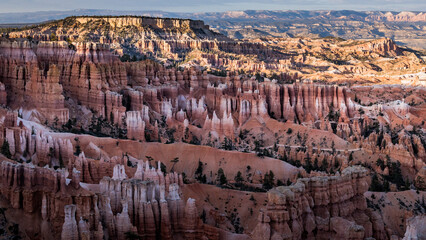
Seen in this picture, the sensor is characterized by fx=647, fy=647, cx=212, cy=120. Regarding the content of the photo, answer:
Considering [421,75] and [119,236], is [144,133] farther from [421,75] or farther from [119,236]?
[421,75]

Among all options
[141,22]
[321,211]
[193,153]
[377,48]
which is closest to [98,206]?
[321,211]

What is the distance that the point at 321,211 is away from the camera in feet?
130

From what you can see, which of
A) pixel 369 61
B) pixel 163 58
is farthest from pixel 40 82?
pixel 369 61

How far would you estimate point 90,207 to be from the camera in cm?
3584

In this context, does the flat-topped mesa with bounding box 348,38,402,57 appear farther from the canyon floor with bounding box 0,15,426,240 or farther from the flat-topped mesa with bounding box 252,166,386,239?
the flat-topped mesa with bounding box 252,166,386,239

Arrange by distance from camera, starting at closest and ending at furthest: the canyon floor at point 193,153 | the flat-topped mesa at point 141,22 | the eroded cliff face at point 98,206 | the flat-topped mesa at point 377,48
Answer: the eroded cliff face at point 98,206, the canyon floor at point 193,153, the flat-topped mesa at point 141,22, the flat-topped mesa at point 377,48

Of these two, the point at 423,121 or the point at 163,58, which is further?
the point at 163,58

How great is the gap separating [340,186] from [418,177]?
68.7ft

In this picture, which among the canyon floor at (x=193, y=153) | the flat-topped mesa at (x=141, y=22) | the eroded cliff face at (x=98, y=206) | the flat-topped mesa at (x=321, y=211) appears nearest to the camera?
the eroded cliff face at (x=98, y=206)

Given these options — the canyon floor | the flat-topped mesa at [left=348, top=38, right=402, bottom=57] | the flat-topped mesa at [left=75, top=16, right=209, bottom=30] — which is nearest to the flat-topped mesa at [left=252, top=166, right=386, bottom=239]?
the canyon floor

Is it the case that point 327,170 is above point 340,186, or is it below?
below

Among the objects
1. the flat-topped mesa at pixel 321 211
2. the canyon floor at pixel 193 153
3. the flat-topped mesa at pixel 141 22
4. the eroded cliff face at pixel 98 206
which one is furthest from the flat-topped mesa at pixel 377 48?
the eroded cliff face at pixel 98 206

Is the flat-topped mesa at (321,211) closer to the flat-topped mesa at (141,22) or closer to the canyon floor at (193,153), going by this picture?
the canyon floor at (193,153)

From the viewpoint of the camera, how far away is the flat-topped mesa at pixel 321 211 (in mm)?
35500
